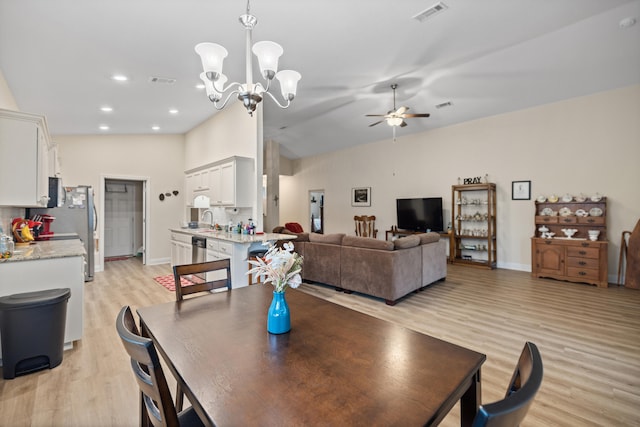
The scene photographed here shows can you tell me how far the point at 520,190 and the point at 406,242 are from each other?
11.5ft

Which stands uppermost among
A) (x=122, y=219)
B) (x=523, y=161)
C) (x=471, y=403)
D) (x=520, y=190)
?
(x=523, y=161)

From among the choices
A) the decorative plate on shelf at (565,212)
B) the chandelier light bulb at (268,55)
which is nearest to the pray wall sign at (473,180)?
the decorative plate on shelf at (565,212)

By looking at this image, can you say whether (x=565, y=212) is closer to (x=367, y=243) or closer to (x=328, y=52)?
(x=367, y=243)

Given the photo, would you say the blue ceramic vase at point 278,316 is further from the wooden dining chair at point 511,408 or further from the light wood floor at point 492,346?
the light wood floor at point 492,346

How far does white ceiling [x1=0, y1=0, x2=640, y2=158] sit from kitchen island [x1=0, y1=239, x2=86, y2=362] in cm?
199

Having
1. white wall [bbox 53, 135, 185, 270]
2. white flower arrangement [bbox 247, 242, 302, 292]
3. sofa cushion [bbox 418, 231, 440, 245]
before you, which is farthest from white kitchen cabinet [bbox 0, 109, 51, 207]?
sofa cushion [bbox 418, 231, 440, 245]

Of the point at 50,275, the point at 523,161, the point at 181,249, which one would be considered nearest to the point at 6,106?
the point at 50,275

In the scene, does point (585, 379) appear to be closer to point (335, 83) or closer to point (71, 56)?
point (335, 83)

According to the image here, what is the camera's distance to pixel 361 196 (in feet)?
29.2

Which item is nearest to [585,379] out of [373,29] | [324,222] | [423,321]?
[423,321]

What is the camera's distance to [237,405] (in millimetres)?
864

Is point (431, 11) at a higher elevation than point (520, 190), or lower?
higher

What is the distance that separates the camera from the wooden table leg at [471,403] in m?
1.13

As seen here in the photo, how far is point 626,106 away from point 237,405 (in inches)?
278
